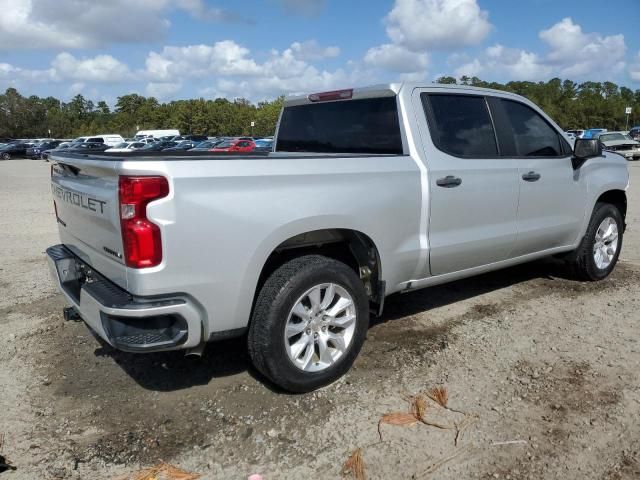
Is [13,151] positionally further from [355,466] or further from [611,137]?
[355,466]

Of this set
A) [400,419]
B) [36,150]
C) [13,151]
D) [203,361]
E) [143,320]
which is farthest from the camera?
[13,151]

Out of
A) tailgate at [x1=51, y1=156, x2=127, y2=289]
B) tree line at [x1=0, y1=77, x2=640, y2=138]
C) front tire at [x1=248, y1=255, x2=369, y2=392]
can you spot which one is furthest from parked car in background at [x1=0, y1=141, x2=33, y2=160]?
front tire at [x1=248, y1=255, x2=369, y2=392]

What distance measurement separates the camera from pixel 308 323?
338 cm

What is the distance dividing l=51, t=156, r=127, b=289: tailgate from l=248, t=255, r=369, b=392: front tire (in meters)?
0.82

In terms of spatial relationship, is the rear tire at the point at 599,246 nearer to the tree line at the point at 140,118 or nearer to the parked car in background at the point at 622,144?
the parked car in background at the point at 622,144

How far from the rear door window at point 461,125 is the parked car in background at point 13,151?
47698 millimetres

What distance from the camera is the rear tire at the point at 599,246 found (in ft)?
18.0

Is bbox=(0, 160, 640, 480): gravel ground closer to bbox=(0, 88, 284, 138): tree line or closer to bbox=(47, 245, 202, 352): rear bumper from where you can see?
bbox=(47, 245, 202, 352): rear bumper

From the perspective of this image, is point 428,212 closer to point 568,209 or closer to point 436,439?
point 436,439

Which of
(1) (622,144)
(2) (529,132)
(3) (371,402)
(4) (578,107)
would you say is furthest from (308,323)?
(4) (578,107)

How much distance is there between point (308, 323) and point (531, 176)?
7.98ft

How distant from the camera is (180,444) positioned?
2924mm

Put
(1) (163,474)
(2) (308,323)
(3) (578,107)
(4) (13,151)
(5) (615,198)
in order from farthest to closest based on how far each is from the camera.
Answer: (3) (578,107) → (4) (13,151) → (5) (615,198) → (2) (308,323) → (1) (163,474)

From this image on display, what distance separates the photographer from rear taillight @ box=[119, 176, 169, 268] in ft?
8.88
